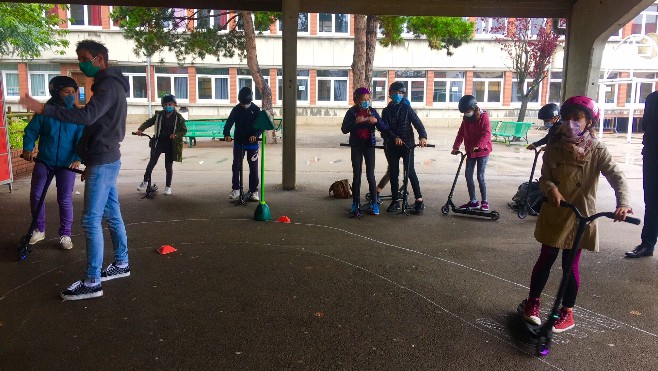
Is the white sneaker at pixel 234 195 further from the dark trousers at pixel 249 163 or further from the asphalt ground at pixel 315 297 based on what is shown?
the asphalt ground at pixel 315 297

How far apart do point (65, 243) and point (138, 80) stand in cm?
3106

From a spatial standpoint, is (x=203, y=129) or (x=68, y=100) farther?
(x=203, y=129)

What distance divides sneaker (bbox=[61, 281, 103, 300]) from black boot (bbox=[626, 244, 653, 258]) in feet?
19.1

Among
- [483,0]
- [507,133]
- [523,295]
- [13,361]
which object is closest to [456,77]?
[507,133]

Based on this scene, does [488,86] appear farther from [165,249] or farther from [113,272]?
[113,272]

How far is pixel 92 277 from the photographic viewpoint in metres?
4.68

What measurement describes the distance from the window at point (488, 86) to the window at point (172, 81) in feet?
64.4

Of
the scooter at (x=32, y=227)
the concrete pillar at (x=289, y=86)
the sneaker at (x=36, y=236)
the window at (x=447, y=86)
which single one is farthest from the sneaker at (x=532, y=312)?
the window at (x=447, y=86)

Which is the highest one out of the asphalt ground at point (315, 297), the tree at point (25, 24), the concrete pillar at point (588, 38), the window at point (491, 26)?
the window at point (491, 26)

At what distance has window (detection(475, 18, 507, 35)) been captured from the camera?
31128mm

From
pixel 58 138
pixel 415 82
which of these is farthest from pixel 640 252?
pixel 415 82

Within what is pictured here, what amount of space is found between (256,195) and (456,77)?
29.6 meters

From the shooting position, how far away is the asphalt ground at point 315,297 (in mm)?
3721

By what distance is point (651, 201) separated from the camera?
6277 millimetres
